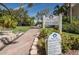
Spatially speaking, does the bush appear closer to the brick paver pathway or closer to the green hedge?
the green hedge

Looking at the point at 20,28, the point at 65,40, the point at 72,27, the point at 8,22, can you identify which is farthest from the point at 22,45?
the point at 72,27

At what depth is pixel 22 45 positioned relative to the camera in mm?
4746

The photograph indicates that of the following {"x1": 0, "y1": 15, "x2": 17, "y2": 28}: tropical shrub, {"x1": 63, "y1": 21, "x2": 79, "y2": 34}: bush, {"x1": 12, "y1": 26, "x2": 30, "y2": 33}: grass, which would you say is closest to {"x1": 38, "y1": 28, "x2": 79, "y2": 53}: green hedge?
{"x1": 63, "y1": 21, "x2": 79, "y2": 34}: bush

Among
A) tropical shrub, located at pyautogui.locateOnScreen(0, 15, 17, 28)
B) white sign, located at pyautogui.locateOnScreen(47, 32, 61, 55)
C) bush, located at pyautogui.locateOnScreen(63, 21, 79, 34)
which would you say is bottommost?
white sign, located at pyautogui.locateOnScreen(47, 32, 61, 55)

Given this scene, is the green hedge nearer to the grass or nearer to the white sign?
the white sign

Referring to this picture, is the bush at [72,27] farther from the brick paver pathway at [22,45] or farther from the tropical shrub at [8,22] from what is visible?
the tropical shrub at [8,22]

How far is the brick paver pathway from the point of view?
15.3 ft

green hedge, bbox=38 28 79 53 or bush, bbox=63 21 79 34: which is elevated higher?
bush, bbox=63 21 79 34

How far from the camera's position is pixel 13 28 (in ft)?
15.6

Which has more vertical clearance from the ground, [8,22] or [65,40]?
[8,22]

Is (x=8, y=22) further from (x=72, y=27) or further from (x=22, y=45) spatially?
(x=72, y=27)

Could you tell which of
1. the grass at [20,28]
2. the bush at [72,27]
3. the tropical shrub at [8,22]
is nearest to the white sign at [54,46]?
the bush at [72,27]

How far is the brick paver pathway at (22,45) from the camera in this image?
15.3 feet
